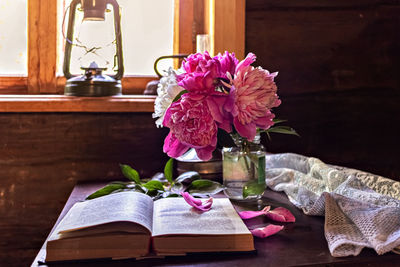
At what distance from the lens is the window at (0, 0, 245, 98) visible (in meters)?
1.50

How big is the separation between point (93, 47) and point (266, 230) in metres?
0.93

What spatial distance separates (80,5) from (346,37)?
101cm

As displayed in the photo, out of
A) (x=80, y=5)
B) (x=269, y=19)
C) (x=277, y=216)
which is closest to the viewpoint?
(x=277, y=216)

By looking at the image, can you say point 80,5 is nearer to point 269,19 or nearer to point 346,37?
point 269,19

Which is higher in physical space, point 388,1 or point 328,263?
point 388,1

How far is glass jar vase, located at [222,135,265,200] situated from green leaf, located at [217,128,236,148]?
0.18 ft

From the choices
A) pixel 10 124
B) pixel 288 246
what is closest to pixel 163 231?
pixel 288 246

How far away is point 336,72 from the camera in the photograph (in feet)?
5.29

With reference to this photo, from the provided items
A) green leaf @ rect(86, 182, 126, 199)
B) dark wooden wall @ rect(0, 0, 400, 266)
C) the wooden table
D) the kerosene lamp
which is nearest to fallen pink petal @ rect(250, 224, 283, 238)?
the wooden table

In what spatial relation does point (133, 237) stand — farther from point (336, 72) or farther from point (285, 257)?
point (336, 72)

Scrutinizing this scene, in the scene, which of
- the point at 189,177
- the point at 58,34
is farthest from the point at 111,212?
the point at 58,34

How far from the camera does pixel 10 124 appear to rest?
1.29 m

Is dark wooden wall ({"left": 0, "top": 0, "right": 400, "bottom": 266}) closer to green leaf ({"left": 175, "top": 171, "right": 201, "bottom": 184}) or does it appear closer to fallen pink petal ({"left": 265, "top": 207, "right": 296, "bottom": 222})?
green leaf ({"left": 175, "top": 171, "right": 201, "bottom": 184})

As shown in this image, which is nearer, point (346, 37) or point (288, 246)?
point (288, 246)
